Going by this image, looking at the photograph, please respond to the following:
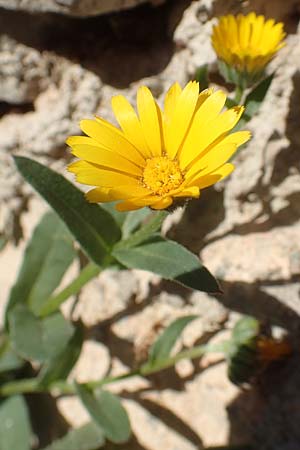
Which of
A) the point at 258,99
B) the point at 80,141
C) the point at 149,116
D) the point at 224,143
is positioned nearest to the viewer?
the point at 224,143

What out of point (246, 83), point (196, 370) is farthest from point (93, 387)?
point (246, 83)

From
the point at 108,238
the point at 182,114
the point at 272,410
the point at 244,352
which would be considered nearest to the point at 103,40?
the point at 108,238

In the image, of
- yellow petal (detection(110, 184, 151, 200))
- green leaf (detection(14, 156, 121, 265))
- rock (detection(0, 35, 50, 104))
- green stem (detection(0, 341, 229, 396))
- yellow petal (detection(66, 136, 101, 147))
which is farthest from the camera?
rock (detection(0, 35, 50, 104))

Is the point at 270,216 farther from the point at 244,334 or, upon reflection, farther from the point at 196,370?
the point at 196,370

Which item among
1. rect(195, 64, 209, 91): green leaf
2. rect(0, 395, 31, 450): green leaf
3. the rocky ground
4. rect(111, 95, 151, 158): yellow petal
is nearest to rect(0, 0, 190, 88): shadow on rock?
the rocky ground

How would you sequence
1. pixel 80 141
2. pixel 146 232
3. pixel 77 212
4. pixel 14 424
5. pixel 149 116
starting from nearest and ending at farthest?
pixel 80 141 < pixel 149 116 < pixel 146 232 < pixel 77 212 < pixel 14 424

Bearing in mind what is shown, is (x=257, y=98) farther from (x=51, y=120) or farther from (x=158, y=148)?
(x=51, y=120)

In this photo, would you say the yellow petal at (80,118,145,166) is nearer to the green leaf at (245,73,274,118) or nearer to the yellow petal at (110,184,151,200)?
the yellow petal at (110,184,151,200)

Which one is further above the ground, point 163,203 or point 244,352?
point 163,203
